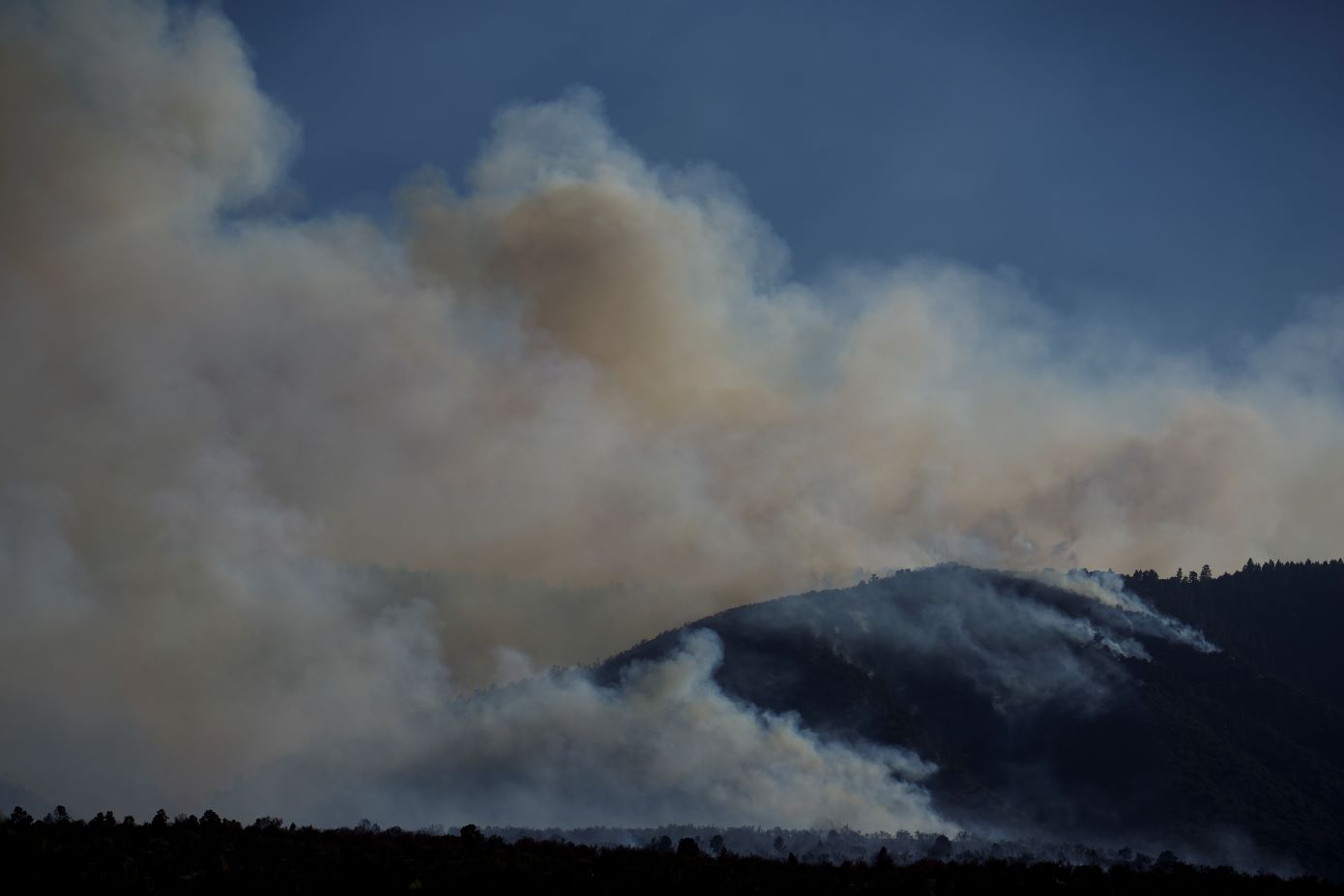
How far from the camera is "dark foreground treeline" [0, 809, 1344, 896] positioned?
5769 cm

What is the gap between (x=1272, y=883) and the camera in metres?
67.6

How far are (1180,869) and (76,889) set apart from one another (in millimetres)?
64378

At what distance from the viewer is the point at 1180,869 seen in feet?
244

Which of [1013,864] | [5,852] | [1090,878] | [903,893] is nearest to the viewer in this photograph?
[5,852]

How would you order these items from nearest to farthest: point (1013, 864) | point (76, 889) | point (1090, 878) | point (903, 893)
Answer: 1. point (76, 889)
2. point (903, 893)
3. point (1090, 878)
4. point (1013, 864)

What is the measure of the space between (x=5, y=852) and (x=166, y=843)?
37.5ft

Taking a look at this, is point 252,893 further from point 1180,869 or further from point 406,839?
point 1180,869

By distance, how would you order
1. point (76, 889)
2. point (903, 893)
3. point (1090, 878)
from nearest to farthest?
point (76, 889) < point (903, 893) < point (1090, 878)

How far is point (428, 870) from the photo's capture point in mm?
62719

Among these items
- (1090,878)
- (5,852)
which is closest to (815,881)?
(1090,878)

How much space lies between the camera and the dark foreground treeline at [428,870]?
189ft

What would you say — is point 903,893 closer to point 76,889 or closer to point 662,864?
point 662,864

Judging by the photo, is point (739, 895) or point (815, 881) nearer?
point (739, 895)

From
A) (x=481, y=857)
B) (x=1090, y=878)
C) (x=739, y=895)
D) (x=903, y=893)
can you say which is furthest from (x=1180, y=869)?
(x=481, y=857)
